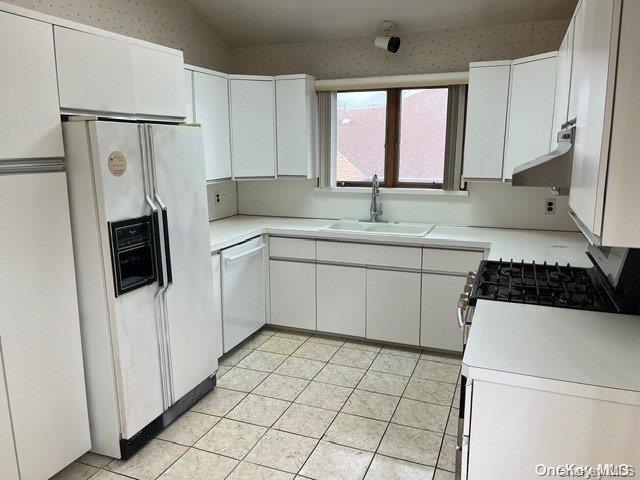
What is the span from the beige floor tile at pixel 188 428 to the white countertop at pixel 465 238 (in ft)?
3.43

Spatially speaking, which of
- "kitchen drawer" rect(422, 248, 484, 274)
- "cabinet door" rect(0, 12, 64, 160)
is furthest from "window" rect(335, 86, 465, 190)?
"cabinet door" rect(0, 12, 64, 160)

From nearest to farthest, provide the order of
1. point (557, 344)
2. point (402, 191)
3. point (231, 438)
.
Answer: point (557, 344) → point (231, 438) → point (402, 191)

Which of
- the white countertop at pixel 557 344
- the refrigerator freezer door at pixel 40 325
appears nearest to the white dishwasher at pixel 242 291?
the refrigerator freezer door at pixel 40 325

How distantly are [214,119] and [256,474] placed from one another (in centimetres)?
249

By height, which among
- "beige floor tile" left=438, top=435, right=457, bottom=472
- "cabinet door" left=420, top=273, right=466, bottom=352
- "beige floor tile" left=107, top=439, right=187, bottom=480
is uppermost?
"cabinet door" left=420, top=273, right=466, bottom=352

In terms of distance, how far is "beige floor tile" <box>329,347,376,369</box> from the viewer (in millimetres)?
3344

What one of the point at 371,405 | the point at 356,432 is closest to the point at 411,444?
the point at 356,432

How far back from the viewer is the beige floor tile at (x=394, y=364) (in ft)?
10.6

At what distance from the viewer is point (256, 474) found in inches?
87.0

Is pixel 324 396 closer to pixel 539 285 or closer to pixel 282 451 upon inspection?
pixel 282 451

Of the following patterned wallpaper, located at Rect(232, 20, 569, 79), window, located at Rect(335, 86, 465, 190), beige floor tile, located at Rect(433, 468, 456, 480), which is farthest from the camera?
window, located at Rect(335, 86, 465, 190)

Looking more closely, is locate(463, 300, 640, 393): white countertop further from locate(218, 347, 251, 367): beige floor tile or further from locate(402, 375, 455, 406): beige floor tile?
locate(218, 347, 251, 367): beige floor tile

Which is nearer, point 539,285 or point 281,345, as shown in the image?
point 539,285

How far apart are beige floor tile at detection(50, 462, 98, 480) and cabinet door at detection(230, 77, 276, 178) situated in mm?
2305
